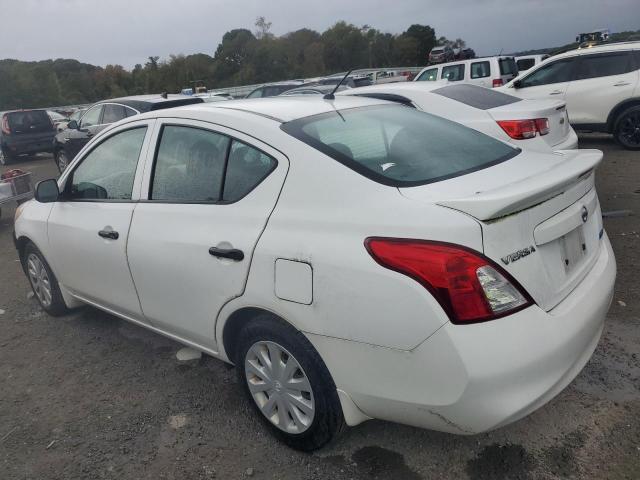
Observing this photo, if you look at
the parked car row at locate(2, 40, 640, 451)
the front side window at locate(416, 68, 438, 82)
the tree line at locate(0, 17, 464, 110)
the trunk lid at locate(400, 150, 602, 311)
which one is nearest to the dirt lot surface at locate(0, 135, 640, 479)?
the parked car row at locate(2, 40, 640, 451)

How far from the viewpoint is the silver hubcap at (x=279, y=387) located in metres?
2.43

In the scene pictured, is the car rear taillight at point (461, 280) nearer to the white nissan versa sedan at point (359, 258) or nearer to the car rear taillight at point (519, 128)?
the white nissan versa sedan at point (359, 258)

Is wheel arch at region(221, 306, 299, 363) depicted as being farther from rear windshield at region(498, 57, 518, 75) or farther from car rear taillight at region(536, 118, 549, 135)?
rear windshield at region(498, 57, 518, 75)

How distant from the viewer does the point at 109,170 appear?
3.55 metres

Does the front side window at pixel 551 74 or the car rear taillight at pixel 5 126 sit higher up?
the car rear taillight at pixel 5 126

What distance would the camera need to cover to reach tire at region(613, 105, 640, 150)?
29.2ft

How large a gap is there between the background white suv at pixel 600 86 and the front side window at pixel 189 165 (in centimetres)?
845

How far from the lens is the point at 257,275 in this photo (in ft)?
7.84

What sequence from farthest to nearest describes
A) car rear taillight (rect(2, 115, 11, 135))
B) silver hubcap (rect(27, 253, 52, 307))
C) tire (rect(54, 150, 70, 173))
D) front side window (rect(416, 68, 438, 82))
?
car rear taillight (rect(2, 115, 11, 135)) → front side window (rect(416, 68, 438, 82)) → tire (rect(54, 150, 70, 173)) → silver hubcap (rect(27, 253, 52, 307))

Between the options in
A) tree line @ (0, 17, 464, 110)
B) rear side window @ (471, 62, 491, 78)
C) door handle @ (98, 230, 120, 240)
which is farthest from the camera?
tree line @ (0, 17, 464, 110)

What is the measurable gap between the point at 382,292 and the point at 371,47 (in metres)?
62.0

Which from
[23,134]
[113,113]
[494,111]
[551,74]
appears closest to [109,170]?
[494,111]

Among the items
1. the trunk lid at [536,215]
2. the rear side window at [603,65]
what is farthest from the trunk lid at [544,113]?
the rear side window at [603,65]

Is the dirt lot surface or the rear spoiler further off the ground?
the rear spoiler
